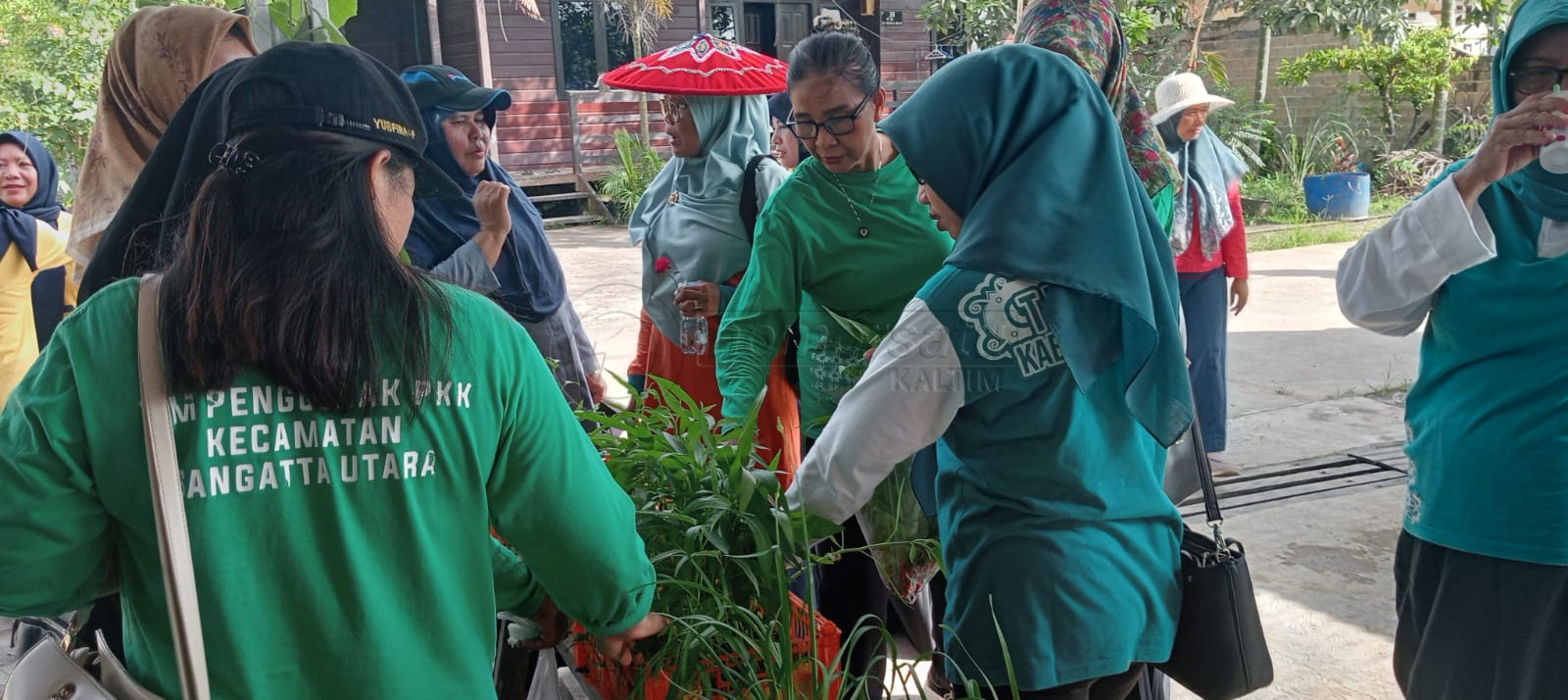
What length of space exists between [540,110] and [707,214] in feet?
35.3

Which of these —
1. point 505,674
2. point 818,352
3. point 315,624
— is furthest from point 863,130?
point 315,624

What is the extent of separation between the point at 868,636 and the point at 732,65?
5.82 ft

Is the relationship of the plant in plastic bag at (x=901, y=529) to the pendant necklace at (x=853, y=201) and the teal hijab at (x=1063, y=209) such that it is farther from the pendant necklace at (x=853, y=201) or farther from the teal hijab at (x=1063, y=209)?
the pendant necklace at (x=853, y=201)

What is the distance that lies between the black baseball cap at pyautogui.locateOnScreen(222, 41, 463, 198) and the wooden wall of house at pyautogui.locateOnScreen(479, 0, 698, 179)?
39.6ft

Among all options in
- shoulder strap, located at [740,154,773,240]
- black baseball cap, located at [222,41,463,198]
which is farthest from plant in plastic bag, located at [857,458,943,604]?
shoulder strap, located at [740,154,773,240]

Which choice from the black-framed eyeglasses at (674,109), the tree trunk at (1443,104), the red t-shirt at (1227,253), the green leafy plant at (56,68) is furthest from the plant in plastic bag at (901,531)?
the tree trunk at (1443,104)

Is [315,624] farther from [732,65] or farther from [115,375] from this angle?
[732,65]

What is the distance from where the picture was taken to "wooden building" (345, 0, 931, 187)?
42.2 feet

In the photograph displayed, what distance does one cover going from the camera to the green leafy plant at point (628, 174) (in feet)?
42.1

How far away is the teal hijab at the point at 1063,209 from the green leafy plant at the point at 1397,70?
12476 mm

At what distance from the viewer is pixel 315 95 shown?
3.89ft

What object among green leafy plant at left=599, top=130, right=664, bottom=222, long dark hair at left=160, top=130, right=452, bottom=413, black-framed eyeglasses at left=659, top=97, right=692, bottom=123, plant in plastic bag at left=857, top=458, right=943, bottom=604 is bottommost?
green leafy plant at left=599, top=130, right=664, bottom=222

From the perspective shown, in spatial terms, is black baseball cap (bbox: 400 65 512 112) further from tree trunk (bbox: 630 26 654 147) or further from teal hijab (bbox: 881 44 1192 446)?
tree trunk (bbox: 630 26 654 147)

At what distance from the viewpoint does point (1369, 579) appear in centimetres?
359
